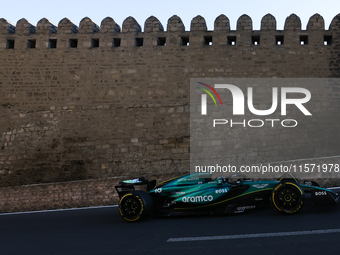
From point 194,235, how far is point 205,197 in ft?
3.97

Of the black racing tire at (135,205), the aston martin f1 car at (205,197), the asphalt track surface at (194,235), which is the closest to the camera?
the asphalt track surface at (194,235)

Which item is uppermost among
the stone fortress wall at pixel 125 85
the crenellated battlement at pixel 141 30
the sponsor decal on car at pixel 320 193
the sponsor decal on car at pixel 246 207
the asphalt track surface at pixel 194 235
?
the crenellated battlement at pixel 141 30

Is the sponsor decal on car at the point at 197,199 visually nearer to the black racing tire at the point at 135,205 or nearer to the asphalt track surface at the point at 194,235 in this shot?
the asphalt track surface at the point at 194,235

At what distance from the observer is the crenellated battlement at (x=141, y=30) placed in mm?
12578

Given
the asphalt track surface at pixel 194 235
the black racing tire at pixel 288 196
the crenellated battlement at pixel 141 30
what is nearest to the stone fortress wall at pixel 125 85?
the crenellated battlement at pixel 141 30

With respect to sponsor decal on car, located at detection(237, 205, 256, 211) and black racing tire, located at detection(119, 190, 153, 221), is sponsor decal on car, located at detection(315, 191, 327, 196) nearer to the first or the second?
sponsor decal on car, located at detection(237, 205, 256, 211)

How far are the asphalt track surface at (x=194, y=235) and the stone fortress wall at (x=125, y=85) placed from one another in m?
6.39

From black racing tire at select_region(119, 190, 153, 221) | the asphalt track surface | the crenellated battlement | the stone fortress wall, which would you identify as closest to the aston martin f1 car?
black racing tire at select_region(119, 190, 153, 221)

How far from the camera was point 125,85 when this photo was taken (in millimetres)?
12609

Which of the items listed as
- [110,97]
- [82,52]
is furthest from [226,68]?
[82,52]

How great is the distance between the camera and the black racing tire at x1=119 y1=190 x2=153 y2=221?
538cm

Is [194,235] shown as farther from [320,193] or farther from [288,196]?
[320,193]

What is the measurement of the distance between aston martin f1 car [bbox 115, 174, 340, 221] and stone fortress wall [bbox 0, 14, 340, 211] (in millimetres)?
6238

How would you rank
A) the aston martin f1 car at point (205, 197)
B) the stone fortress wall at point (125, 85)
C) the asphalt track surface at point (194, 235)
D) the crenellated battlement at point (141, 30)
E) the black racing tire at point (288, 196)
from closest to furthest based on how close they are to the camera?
1. the asphalt track surface at point (194, 235)
2. the black racing tire at point (288, 196)
3. the aston martin f1 car at point (205, 197)
4. the stone fortress wall at point (125, 85)
5. the crenellated battlement at point (141, 30)
